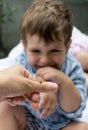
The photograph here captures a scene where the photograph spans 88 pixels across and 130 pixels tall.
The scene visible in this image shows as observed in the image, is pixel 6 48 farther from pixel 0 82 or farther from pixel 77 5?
pixel 0 82

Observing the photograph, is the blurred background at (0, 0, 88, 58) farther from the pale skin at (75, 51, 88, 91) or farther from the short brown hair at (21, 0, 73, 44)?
the short brown hair at (21, 0, 73, 44)

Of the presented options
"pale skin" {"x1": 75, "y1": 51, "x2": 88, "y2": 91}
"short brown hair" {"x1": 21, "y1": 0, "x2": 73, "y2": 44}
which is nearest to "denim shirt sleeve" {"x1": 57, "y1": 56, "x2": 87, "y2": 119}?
"short brown hair" {"x1": 21, "y1": 0, "x2": 73, "y2": 44}

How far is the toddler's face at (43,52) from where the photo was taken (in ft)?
3.83

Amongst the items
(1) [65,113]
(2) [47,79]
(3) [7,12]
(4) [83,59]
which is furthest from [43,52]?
(3) [7,12]

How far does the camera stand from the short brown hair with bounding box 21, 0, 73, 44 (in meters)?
1.17

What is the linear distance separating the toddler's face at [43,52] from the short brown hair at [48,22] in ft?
0.07

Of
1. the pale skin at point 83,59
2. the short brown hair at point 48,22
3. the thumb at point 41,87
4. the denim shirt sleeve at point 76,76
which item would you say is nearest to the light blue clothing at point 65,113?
the denim shirt sleeve at point 76,76

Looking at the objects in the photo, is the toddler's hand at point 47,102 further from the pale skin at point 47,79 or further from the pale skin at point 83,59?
the pale skin at point 83,59

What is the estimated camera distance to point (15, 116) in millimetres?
1204

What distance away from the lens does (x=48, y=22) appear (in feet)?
3.86

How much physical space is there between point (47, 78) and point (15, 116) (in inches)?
7.6

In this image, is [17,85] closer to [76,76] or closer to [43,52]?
[43,52]

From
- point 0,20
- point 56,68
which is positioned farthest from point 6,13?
point 56,68

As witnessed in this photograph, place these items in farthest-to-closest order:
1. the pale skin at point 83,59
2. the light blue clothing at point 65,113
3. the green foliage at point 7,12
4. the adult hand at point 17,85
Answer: the green foliage at point 7,12, the pale skin at point 83,59, the light blue clothing at point 65,113, the adult hand at point 17,85
